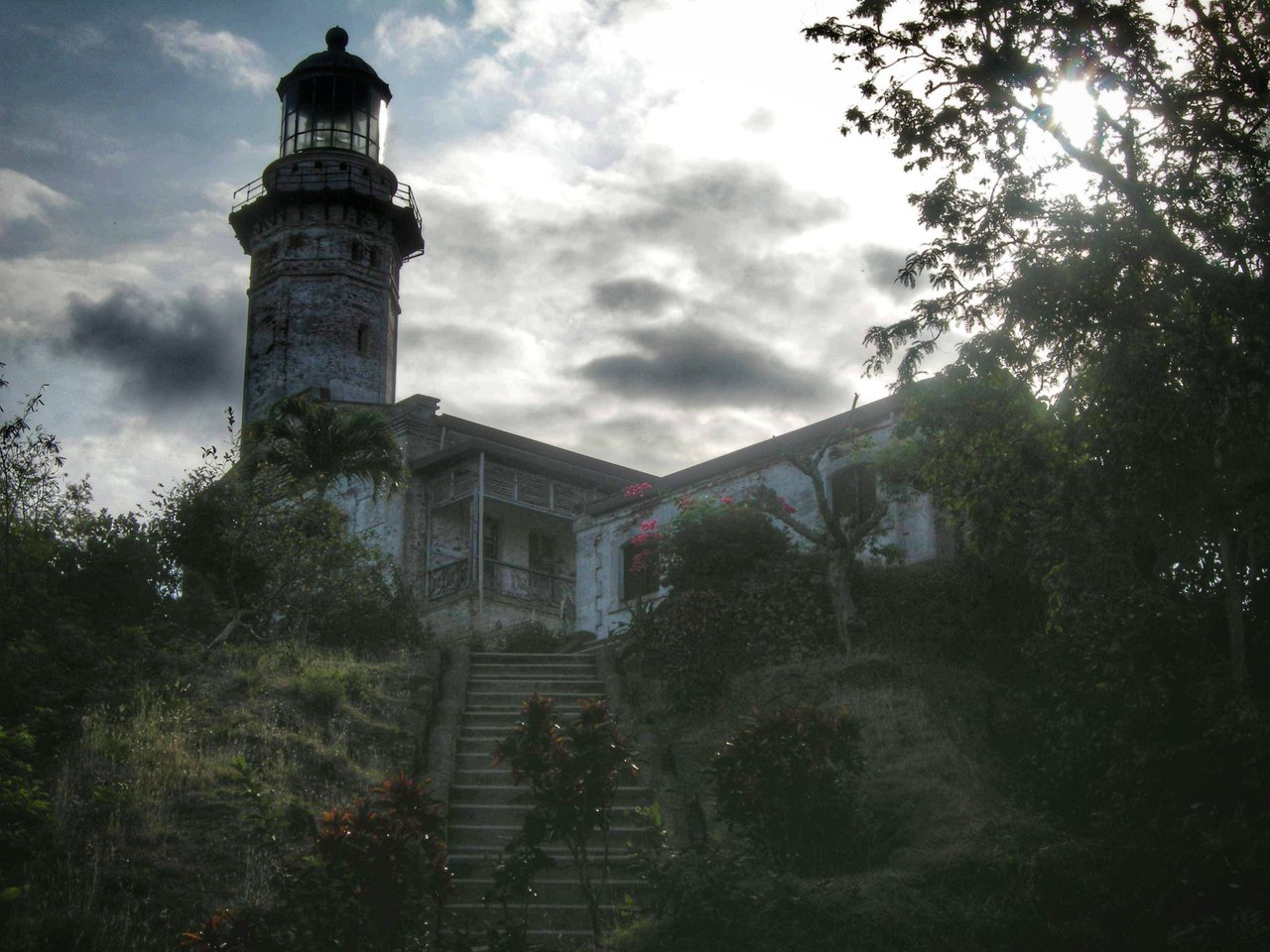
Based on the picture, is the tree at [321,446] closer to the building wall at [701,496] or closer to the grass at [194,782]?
the building wall at [701,496]

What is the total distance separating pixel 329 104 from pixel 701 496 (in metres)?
22.5

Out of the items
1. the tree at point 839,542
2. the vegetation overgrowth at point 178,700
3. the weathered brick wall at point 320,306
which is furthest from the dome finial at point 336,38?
the tree at point 839,542

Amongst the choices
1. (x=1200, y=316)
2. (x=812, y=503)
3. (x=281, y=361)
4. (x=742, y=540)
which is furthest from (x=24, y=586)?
(x=281, y=361)

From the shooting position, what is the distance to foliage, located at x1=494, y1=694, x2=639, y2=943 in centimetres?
885

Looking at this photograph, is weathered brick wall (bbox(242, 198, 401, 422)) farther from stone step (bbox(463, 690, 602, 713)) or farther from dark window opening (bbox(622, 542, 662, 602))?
stone step (bbox(463, 690, 602, 713))

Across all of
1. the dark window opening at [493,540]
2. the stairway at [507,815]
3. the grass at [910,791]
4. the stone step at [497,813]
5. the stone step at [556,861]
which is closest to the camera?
the grass at [910,791]

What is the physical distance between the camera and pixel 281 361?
116 feet

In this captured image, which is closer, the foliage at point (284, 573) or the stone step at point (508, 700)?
the stone step at point (508, 700)

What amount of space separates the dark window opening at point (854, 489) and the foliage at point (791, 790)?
9567 mm

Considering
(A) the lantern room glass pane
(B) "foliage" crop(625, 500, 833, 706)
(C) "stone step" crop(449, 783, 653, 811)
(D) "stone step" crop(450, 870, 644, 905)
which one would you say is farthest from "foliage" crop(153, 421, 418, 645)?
(A) the lantern room glass pane

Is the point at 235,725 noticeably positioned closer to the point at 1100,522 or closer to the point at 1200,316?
the point at 1100,522

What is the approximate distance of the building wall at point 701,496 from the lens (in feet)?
61.4

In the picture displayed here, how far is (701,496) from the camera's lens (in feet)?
72.4

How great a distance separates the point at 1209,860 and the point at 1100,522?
10.6 ft
